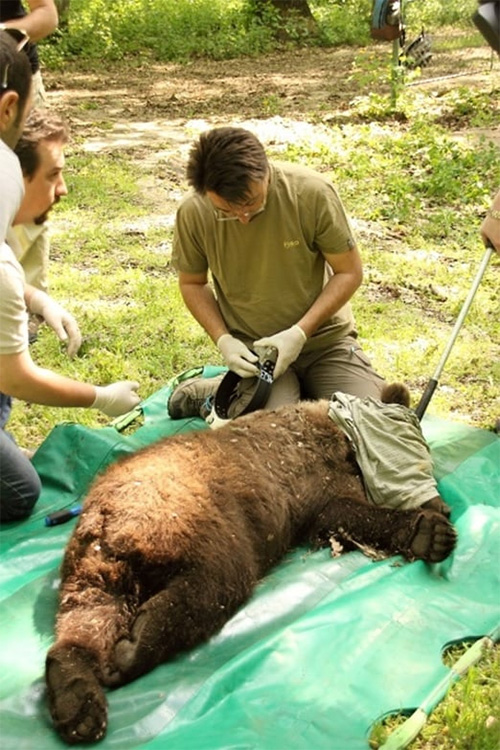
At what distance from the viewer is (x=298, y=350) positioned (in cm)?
471

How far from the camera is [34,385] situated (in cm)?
372

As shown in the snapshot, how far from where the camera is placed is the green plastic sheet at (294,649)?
2871 millimetres

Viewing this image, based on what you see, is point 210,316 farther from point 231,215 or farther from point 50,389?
point 50,389

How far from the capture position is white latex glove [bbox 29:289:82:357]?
4.34 m

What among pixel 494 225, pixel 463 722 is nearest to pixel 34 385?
pixel 463 722

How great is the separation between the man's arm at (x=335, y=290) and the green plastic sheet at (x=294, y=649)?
1139mm

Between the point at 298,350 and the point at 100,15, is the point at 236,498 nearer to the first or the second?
the point at 298,350

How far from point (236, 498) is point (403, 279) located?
395cm

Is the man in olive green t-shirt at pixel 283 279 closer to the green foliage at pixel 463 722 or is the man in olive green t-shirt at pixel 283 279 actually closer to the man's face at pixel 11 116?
the man's face at pixel 11 116

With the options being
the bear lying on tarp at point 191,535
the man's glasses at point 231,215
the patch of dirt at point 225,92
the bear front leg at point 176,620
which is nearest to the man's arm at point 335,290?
the man's glasses at point 231,215

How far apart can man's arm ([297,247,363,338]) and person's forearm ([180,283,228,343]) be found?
0.48 metres

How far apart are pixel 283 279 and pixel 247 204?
592mm

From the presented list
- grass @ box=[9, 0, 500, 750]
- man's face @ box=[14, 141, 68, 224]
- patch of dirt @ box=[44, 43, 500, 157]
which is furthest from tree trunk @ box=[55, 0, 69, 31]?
man's face @ box=[14, 141, 68, 224]

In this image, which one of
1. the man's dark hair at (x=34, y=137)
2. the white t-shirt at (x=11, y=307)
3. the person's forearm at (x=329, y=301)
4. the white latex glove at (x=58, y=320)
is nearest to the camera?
the white t-shirt at (x=11, y=307)
